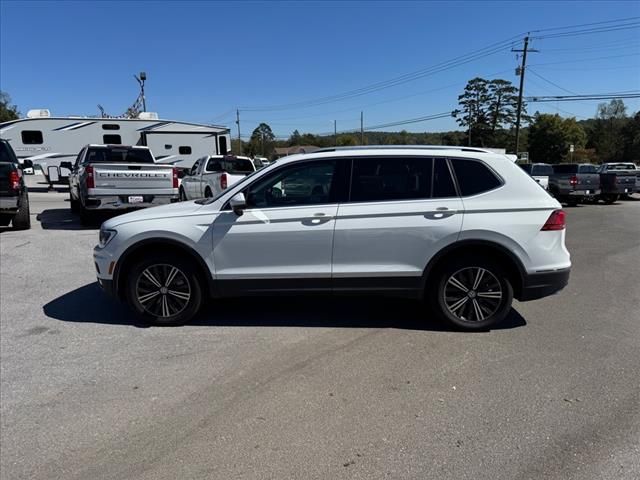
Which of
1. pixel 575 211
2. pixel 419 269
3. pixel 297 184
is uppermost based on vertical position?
pixel 297 184

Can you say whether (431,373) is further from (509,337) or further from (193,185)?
(193,185)

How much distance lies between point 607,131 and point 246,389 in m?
106

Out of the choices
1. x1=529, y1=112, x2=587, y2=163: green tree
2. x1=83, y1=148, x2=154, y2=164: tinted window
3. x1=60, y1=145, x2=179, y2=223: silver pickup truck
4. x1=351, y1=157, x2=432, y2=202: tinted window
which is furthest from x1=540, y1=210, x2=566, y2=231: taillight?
x1=529, y1=112, x2=587, y2=163: green tree

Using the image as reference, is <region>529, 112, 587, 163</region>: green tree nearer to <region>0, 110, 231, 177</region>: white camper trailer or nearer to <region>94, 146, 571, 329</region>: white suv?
<region>0, 110, 231, 177</region>: white camper trailer

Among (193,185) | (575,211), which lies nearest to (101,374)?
(193,185)

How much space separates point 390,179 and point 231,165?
37.2ft

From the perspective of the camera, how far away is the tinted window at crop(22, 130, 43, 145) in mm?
23188

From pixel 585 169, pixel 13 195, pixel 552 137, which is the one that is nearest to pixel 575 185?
pixel 585 169

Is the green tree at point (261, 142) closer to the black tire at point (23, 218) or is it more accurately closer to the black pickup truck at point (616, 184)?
the black pickup truck at point (616, 184)

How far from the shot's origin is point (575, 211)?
18.0 meters

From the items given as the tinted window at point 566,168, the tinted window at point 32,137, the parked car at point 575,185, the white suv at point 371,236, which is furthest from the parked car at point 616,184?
the tinted window at point 32,137

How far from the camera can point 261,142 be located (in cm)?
11694


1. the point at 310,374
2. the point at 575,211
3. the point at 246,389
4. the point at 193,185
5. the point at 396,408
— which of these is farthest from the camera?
the point at 575,211

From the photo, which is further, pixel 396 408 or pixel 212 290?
pixel 212 290
